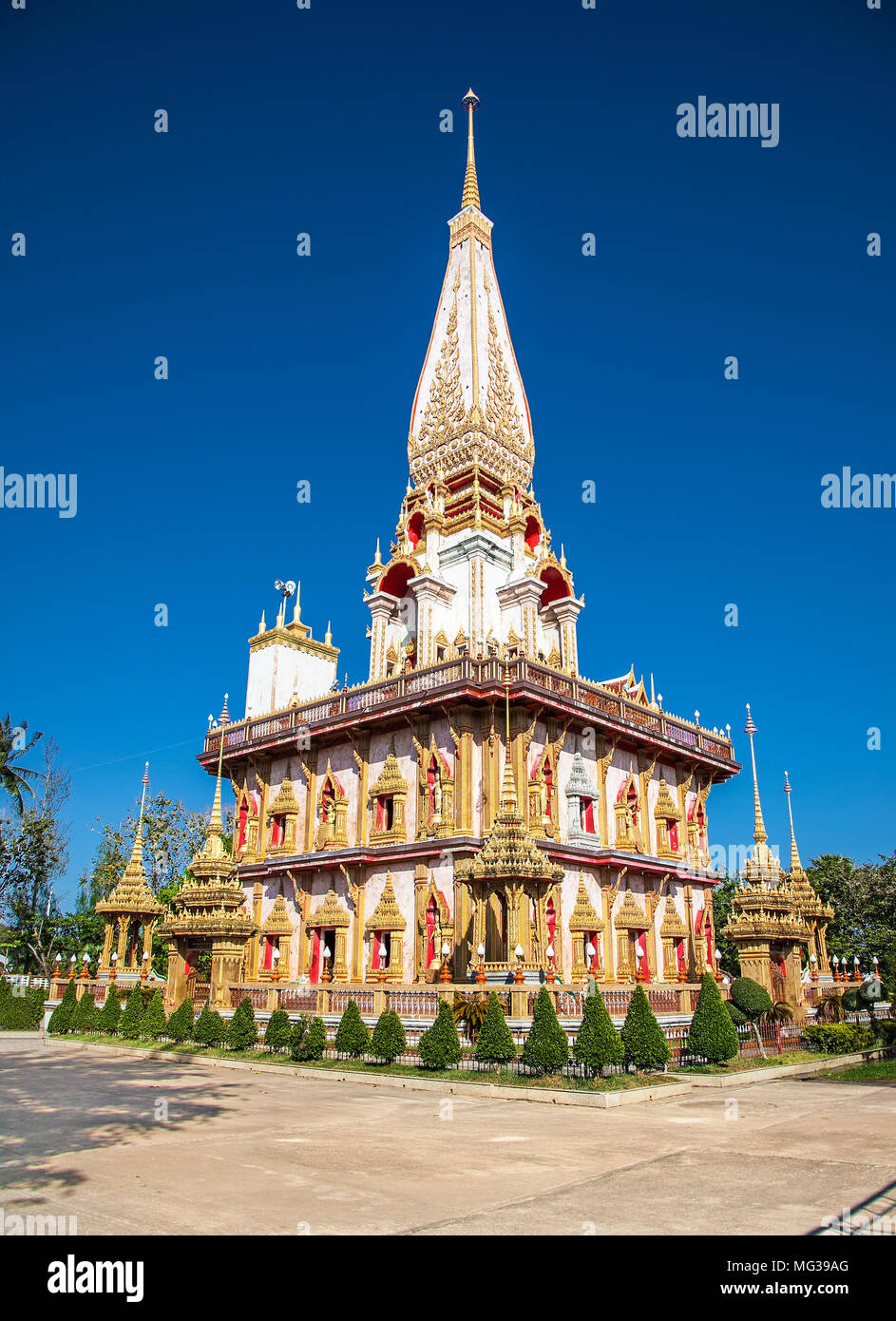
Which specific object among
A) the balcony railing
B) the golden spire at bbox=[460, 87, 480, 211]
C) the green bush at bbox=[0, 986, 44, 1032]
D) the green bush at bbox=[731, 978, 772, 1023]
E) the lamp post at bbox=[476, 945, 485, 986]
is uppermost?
the golden spire at bbox=[460, 87, 480, 211]

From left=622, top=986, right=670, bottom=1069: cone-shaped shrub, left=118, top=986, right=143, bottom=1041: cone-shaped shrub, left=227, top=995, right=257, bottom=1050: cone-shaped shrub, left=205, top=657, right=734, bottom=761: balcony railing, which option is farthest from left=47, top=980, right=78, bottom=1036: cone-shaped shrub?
left=622, top=986, right=670, bottom=1069: cone-shaped shrub

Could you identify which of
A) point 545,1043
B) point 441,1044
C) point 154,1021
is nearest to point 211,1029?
point 154,1021

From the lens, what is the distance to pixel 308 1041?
20.6 meters

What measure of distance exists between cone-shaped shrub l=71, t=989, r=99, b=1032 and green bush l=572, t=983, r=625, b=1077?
17603mm

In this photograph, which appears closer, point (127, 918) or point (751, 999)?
point (751, 999)

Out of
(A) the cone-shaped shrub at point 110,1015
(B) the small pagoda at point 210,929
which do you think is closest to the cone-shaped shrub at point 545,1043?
(B) the small pagoda at point 210,929

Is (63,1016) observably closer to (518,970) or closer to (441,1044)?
(518,970)

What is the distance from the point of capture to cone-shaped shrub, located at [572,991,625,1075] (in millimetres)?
17000

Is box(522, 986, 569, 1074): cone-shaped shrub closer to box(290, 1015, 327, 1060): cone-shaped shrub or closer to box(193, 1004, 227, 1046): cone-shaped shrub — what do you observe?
Answer: box(290, 1015, 327, 1060): cone-shaped shrub

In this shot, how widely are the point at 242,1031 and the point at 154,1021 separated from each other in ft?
14.1

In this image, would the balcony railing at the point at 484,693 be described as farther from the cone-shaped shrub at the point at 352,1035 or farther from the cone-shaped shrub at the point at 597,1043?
the cone-shaped shrub at the point at 597,1043

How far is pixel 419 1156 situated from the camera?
35.0 ft

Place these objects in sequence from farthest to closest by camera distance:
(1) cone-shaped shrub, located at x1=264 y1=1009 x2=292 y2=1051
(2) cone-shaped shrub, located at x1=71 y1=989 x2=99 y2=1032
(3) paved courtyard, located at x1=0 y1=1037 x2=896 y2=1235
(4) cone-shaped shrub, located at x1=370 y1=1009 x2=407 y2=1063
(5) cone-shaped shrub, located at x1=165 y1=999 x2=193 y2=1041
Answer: (2) cone-shaped shrub, located at x1=71 y1=989 x2=99 y2=1032
(5) cone-shaped shrub, located at x1=165 y1=999 x2=193 y2=1041
(1) cone-shaped shrub, located at x1=264 y1=1009 x2=292 y2=1051
(4) cone-shaped shrub, located at x1=370 y1=1009 x2=407 y2=1063
(3) paved courtyard, located at x1=0 y1=1037 x2=896 y2=1235
